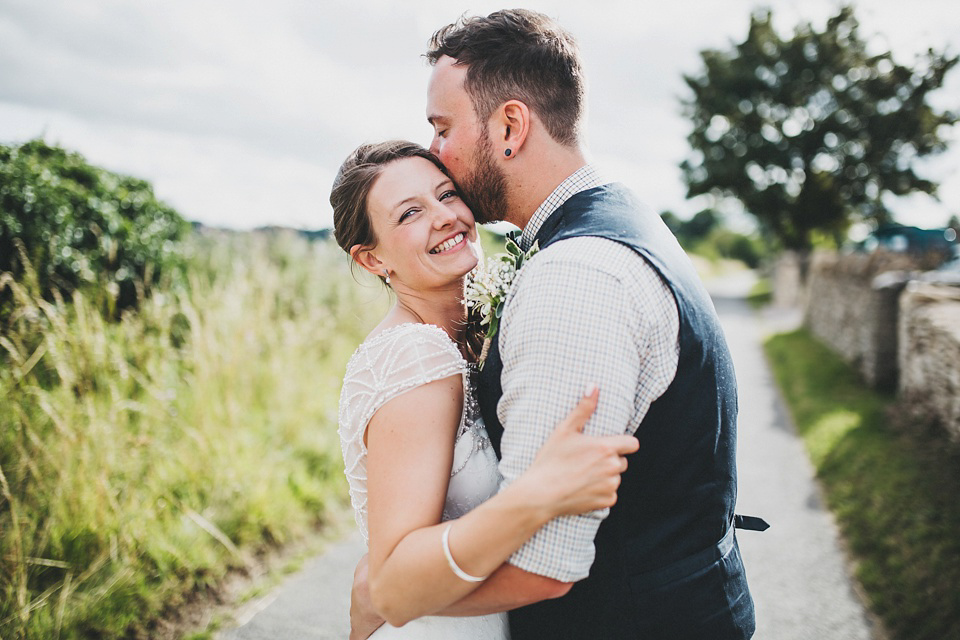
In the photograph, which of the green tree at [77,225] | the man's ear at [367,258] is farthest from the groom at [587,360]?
the green tree at [77,225]

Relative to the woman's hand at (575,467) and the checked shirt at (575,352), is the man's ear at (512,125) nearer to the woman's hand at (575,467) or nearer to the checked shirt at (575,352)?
the checked shirt at (575,352)

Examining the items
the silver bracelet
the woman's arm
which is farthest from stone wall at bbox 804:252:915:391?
the silver bracelet

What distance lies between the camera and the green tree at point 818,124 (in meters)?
27.0

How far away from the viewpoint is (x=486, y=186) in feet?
6.58

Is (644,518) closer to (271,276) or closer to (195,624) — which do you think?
(195,624)

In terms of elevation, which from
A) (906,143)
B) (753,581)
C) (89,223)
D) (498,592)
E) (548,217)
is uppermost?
→ (906,143)

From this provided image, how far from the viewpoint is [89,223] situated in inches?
220

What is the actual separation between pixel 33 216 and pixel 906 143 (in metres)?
32.2

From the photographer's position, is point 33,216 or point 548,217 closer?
point 548,217

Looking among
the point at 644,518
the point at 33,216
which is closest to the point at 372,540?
the point at 644,518

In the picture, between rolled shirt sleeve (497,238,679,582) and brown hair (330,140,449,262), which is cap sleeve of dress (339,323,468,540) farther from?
brown hair (330,140,449,262)

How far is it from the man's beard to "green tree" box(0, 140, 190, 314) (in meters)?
3.26

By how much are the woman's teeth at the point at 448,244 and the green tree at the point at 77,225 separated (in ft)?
10.3

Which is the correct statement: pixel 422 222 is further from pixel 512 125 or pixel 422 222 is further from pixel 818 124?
pixel 818 124
